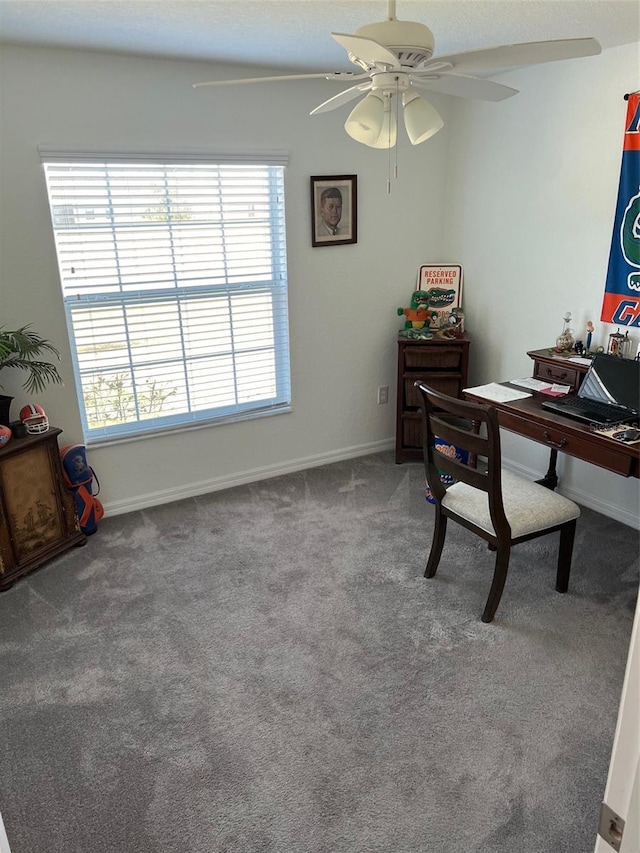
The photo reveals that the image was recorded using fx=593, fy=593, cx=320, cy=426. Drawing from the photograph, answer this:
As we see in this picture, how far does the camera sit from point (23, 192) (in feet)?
9.48

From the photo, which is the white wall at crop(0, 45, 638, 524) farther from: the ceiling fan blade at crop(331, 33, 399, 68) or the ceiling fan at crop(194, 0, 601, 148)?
the ceiling fan blade at crop(331, 33, 399, 68)

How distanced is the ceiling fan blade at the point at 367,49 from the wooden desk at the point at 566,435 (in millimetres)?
1671

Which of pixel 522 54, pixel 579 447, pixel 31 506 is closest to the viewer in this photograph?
pixel 522 54

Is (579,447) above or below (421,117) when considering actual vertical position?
below

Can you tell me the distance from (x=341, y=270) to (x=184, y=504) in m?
1.80

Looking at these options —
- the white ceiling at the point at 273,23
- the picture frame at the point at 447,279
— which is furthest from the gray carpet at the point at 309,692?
the white ceiling at the point at 273,23

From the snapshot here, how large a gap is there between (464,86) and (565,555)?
1930 mm

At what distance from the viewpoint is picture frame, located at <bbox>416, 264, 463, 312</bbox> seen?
4078mm

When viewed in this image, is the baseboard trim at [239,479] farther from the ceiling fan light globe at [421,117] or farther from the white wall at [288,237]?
the ceiling fan light globe at [421,117]

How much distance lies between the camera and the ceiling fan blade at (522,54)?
147cm

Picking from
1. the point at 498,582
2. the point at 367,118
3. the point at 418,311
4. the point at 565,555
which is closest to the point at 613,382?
the point at 565,555

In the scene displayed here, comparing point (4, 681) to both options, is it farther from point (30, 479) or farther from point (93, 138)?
point (93, 138)

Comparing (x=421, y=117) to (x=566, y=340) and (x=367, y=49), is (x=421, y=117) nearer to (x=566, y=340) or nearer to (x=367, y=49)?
(x=367, y=49)

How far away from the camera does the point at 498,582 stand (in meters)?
2.48
